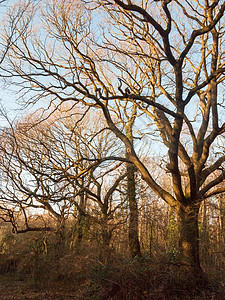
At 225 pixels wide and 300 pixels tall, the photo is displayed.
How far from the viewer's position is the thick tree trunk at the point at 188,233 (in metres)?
7.77

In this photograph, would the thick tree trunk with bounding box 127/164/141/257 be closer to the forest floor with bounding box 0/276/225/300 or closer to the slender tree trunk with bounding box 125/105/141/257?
the slender tree trunk with bounding box 125/105/141/257

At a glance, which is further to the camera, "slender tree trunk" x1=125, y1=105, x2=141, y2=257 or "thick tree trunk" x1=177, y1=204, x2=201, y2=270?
"slender tree trunk" x1=125, y1=105, x2=141, y2=257

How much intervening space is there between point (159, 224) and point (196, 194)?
6.54 metres

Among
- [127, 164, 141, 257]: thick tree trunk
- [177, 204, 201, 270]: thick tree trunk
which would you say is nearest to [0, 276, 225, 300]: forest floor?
[177, 204, 201, 270]: thick tree trunk

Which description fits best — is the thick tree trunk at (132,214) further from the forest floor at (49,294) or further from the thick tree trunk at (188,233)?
the thick tree trunk at (188,233)

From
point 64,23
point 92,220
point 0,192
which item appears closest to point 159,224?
point 92,220

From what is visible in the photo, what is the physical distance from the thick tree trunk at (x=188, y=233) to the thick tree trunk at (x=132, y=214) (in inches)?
189

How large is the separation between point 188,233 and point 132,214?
17.5 feet

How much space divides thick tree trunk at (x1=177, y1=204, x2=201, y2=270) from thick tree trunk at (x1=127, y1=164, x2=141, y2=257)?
4.79m

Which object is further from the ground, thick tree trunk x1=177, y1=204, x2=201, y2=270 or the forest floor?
thick tree trunk x1=177, y1=204, x2=201, y2=270

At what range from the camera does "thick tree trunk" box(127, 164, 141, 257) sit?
1263 cm

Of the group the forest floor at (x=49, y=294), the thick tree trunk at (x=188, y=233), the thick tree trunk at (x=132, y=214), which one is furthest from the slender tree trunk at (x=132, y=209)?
the thick tree trunk at (x=188, y=233)

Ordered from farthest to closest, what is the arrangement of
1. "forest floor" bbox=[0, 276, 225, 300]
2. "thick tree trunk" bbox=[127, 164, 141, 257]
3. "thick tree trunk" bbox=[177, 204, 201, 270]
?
1. "thick tree trunk" bbox=[127, 164, 141, 257]
2. "thick tree trunk" bbox=[177, 204, 201, 270]
3. "forest floor" bbox=[0, 276, 225, 300]

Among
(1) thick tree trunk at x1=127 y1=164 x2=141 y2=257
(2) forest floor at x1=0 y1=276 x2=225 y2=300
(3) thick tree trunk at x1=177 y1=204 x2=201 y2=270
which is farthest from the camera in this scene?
(1) thick tree trunk at x1=127 y1=164 x2=141 y2=257
